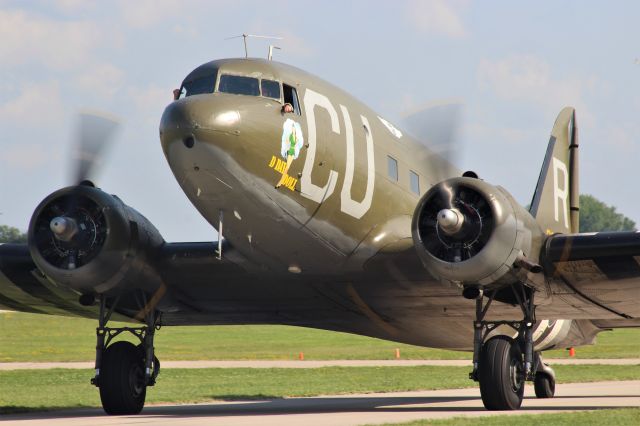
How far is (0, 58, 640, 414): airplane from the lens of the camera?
16250mm

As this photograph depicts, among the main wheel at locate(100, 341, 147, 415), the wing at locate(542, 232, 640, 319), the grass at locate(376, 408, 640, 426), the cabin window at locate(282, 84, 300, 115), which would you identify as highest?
the cabin window at locate(282, 84, 300, 115)

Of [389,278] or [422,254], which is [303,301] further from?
A: [422,254]

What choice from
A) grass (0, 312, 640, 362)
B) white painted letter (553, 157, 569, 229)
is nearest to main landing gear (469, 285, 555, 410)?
white painted letter (553, 157, 569, 229)

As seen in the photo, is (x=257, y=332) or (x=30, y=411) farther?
(x=257, y=332)

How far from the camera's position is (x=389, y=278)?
18.7 meters

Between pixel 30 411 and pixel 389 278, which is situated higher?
pixel 389 278

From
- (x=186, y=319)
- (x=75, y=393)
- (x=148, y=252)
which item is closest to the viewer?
(x=148, y=252)

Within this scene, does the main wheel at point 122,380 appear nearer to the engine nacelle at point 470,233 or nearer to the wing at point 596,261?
the engine nacelle at point 470,233

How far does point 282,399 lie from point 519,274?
9179 millimetres

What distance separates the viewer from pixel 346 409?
2000 centimetres

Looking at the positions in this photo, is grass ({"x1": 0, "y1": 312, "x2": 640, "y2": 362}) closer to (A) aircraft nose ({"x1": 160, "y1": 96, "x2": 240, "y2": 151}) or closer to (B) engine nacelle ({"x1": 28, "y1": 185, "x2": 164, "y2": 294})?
(B) engine nacelle ({"x1": 28, "y1": 185, "x2": 164, "y2": 294})

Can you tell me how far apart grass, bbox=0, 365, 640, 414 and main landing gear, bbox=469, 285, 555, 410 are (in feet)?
28.9

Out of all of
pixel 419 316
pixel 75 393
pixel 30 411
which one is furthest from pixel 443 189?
pixel 75 393

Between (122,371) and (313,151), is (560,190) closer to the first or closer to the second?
(313,151)
